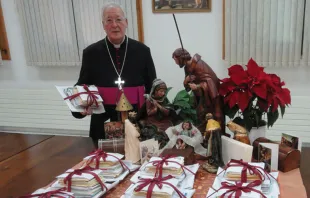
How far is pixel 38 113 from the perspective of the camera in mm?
3549

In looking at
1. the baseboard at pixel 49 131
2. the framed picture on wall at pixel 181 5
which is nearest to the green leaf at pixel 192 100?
the framed picture on wall at pixel 181 5

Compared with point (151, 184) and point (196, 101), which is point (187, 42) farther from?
point (151, 184)

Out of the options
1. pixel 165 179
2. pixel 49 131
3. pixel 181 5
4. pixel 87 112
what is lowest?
pixel 49 131

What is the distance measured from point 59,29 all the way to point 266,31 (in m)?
2.01

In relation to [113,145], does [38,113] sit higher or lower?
lower

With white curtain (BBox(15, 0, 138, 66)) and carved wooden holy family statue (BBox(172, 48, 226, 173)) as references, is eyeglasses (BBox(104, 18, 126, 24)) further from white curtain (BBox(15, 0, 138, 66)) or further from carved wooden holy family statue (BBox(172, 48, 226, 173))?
white curtain (BBox(15, 0, 138, 66))

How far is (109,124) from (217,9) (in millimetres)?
1812

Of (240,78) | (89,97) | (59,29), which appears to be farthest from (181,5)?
(240,78)

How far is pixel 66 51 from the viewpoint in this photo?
3287mm

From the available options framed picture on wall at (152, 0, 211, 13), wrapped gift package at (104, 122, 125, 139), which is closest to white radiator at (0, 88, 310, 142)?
framed picture on wall at (152, 0, 211, 13)

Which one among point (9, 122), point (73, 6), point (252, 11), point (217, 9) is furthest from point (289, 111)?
point (9, 122)

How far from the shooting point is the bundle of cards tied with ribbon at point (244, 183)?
899 mm

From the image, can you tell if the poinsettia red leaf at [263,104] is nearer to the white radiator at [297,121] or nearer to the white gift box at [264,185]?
the white gift box at [264,185]

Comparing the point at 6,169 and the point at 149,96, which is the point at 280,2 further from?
the point at 6,169
